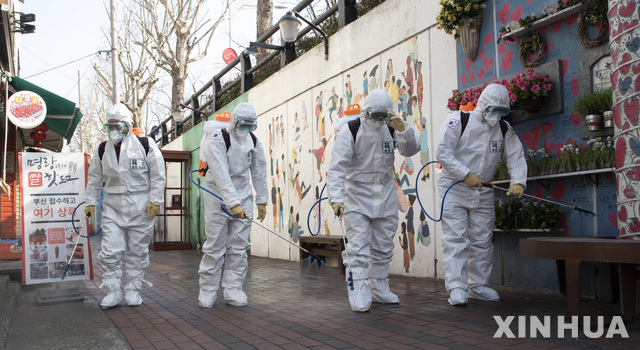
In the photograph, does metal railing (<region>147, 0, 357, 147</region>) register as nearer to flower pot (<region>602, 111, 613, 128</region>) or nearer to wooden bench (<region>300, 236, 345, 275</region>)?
wooden bench (<region>300, 236, 345, 275</region>)

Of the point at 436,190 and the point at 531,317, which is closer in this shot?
the point at 531,317

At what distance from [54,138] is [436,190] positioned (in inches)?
411

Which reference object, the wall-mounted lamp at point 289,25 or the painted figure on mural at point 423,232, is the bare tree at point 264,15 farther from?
the painted figure on mural at point 423,232

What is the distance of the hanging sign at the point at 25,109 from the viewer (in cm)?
836

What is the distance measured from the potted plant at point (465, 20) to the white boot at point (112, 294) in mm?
4434

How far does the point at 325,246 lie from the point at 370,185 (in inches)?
143

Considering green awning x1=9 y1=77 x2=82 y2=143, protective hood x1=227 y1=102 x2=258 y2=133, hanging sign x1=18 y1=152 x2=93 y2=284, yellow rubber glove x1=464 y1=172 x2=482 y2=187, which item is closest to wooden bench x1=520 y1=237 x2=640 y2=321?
yellow rubber glove x1=464 y1=172 x2=482 y2=187

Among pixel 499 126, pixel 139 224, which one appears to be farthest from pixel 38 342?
pixel 499 126

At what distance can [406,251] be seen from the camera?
7.58 meters

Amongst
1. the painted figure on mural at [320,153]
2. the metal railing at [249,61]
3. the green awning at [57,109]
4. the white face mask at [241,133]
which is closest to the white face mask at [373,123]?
the white face mask at [241,133]

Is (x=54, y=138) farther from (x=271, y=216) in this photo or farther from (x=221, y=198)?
(x=221, y=198)

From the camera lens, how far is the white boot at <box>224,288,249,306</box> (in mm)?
5379

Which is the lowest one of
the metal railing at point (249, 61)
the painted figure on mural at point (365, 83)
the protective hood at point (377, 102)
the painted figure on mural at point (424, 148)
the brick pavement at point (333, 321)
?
the brick pavement at point (333, 321)

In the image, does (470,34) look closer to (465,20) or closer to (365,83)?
(465,20)
